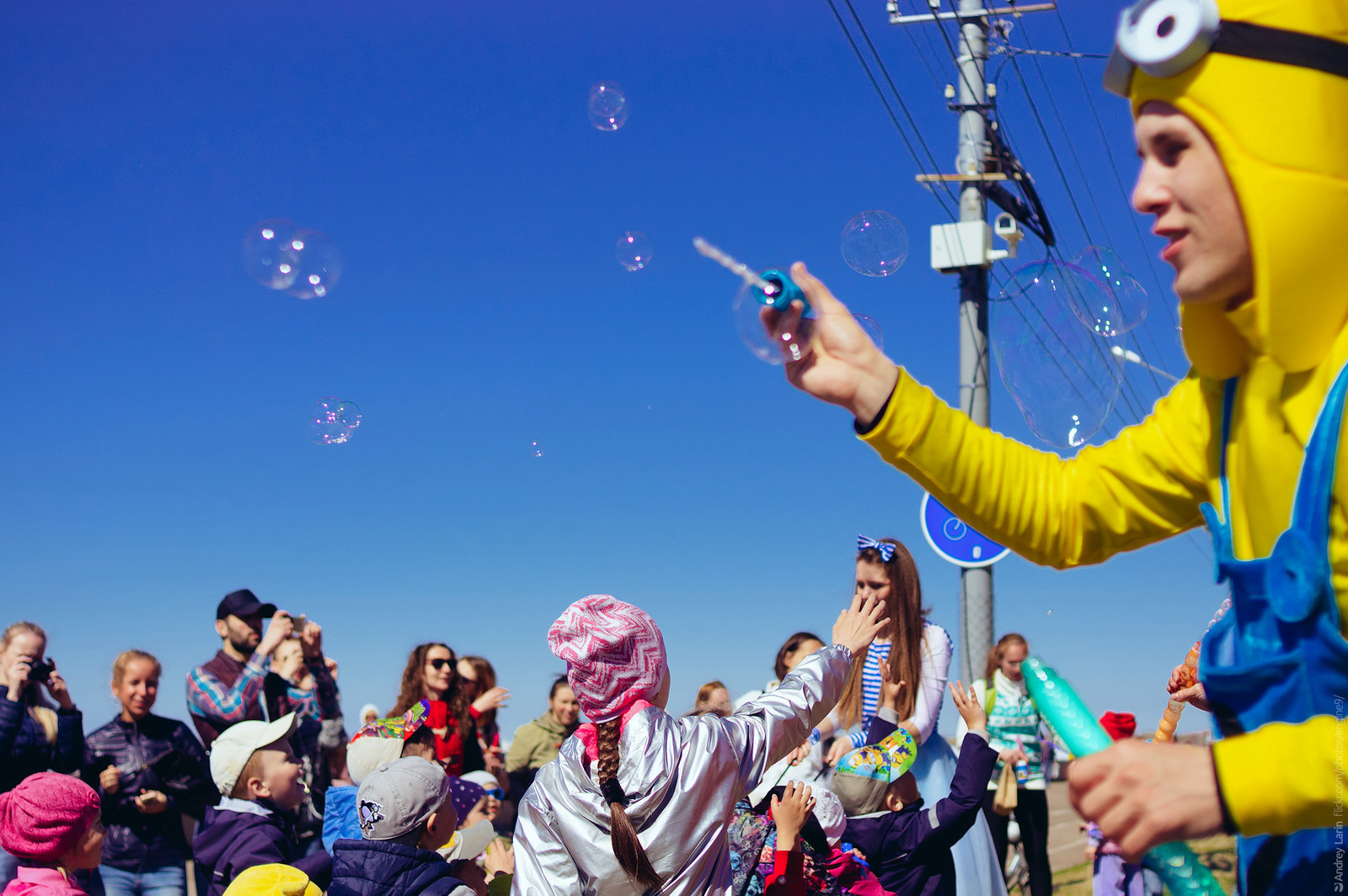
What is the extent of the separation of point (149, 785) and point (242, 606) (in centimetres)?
105

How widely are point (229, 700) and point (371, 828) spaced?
2.43 metres

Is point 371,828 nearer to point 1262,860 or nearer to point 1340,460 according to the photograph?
point 1262,860

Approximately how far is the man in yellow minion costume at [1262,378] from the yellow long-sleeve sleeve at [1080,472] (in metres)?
0.05

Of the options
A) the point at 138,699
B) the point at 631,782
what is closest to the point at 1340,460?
the point at 631,782

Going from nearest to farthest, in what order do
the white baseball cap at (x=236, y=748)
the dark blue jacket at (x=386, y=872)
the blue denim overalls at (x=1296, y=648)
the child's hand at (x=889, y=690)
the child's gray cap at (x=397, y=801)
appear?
the blue denim overalls at (x=1296, y=648), the dark blue jacket at (x=386, y=872), the child's gray cap at (x=397, y=801), the white baseball cap at (x=236, y=748), the child's hand at (x=889, y=690)

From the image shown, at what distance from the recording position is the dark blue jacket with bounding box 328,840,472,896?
3.79 m

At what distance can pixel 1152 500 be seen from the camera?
1897 millimetres

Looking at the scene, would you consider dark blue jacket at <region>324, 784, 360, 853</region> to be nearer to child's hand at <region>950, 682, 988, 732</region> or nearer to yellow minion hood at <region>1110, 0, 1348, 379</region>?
child's hand at <region>950, 682, 988, 732</region>

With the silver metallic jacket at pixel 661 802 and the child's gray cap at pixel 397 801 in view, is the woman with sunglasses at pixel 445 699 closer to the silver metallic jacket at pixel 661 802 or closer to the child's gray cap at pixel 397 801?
the child's gray cap at pixel 397 801

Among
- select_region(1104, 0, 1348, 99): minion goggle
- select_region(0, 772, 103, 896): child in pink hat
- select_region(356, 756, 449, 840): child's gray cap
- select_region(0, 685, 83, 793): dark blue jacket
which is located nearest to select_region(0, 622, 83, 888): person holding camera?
select_region(0, 685, 83, 793): dark blue jacket

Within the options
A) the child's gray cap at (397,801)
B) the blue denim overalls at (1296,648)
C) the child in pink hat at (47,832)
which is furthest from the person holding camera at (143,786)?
the blue denim overalls at (1296,648)

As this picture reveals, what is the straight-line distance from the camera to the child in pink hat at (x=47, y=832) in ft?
13.7

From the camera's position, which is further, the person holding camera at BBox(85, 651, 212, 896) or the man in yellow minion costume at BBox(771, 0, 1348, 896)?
the person holding camera at BBox(85, 651, 212, 896)

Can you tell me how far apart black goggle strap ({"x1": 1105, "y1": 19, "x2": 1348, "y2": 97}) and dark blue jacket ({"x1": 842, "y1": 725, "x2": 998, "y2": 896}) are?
358 cm
